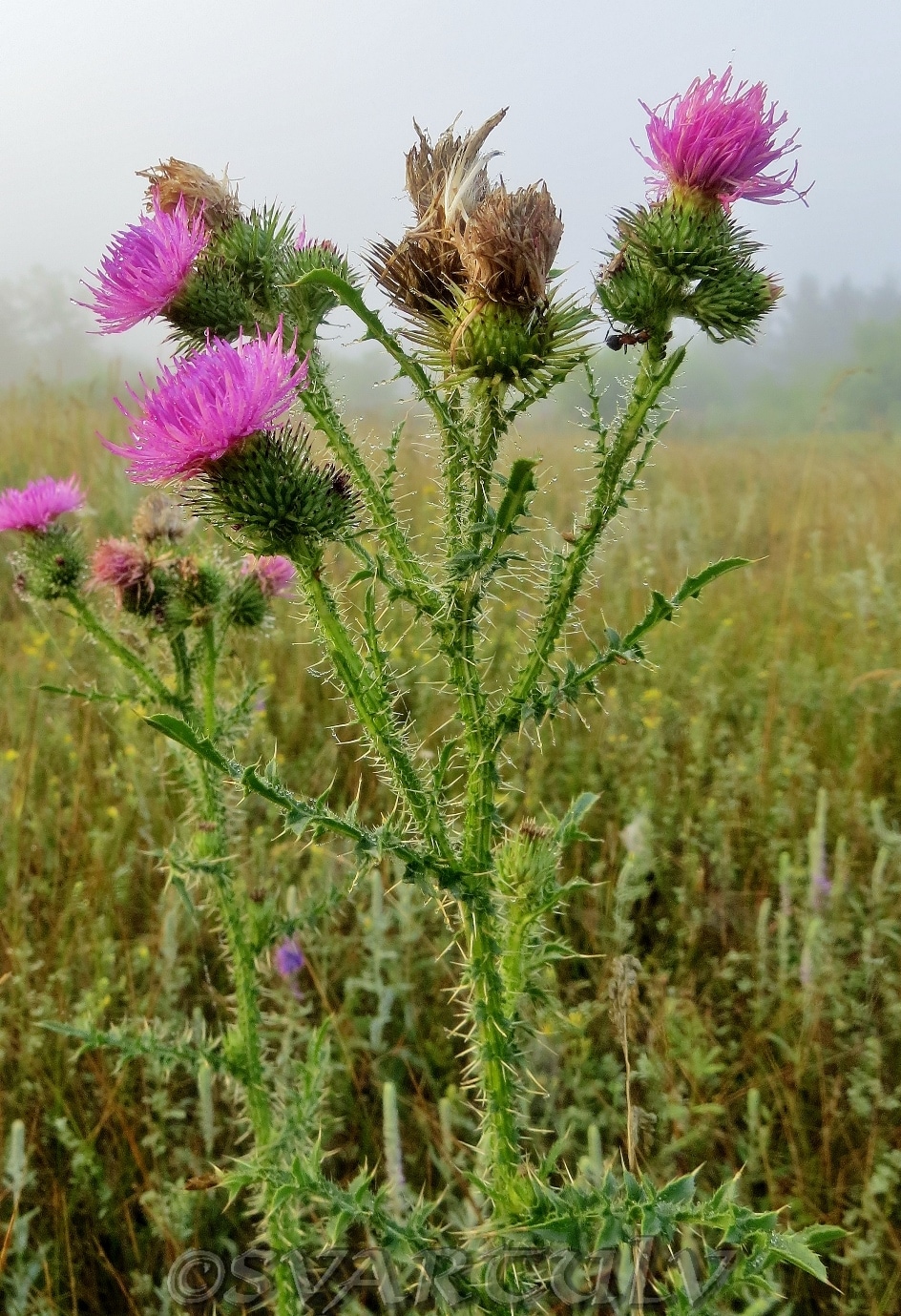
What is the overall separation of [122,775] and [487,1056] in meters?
2.34

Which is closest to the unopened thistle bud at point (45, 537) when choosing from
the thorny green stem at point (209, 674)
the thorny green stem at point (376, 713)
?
the thorny green stem at point (209, 674)

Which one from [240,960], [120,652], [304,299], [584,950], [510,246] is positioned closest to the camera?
[510,246]

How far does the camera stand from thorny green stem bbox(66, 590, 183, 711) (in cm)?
190

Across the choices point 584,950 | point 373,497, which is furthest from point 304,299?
point 584,950

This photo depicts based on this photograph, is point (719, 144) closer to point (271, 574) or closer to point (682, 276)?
point (682, 276)

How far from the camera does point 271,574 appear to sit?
2135 mm

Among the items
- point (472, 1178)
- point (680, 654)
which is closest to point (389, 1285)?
point (472, 1178)

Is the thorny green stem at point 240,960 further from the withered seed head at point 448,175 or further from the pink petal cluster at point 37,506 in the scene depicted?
the withered seed head at point 448,175

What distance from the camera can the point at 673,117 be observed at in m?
1.45

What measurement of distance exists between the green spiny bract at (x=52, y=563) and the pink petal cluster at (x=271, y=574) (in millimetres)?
412

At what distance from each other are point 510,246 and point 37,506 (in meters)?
1.56

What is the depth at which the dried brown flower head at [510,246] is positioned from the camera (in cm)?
119

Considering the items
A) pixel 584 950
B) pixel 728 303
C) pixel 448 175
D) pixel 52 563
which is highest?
pixel 448 175

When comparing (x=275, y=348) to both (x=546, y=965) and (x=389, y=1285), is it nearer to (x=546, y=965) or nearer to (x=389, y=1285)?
(x=546, y=965)
